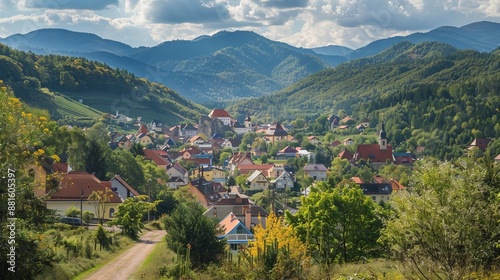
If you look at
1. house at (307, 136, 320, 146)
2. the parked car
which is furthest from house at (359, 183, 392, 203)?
house at (307, 136, 320, 146)

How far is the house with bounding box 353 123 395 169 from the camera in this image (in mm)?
A: 98581

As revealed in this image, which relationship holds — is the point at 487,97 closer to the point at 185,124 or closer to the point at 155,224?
the point at 185,124

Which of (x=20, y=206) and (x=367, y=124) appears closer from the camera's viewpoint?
(x=20, y=206)

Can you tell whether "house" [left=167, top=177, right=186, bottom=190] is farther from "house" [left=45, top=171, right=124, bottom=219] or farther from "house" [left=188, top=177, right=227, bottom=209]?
"house" [left=45, top=171, right=124, bottom=219]

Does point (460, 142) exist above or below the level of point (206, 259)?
above

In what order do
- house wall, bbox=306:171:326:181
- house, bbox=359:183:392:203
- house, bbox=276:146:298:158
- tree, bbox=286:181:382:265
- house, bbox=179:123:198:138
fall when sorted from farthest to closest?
house, bbox=179:123:198:138, house, bbox=276:146:298:158, house wall, bbox=306:171:326:181, house, bbox=359:183:392:203, tree, bbox=286:181:382:265

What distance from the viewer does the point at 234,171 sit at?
285ft

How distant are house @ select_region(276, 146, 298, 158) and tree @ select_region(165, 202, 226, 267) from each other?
8570 centimetres

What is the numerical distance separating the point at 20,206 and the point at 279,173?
229ft

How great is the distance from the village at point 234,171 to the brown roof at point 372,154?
5.9 inches

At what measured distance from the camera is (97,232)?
25.9m

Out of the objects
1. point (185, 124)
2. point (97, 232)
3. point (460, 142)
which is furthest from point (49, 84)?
point (97, 232)

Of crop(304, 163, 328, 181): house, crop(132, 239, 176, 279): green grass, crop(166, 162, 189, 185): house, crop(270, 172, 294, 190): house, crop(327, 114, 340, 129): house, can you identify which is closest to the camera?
crop(132, 239, 176, 279): green grass

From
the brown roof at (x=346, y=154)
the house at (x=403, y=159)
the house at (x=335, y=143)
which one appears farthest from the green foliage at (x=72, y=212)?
the house at (x=335, y=143)
